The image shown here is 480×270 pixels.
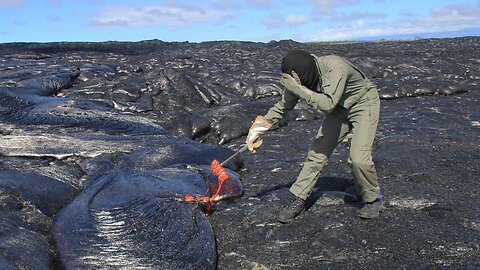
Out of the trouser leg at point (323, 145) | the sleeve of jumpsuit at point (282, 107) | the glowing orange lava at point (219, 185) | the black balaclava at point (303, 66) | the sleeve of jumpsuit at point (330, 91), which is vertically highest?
the black balaclava at point (303, 66)

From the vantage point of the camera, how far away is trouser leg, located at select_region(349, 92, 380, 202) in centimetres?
495

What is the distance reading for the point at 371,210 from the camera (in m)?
5.21

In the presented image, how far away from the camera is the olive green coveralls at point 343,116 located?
4.66 meters

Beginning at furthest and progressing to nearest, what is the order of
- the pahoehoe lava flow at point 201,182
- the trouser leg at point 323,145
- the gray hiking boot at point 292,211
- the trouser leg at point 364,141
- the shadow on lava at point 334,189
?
1. the shadow on lava at point 334,189
2. the gray hiking boot at point 292,211
3. the trouser leg at point 323,145
4. the trouser leg at point 364,141
5. the pahoehoe lava flow at point 201,182

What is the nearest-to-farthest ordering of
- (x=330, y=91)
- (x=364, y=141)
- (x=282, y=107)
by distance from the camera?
1. (x=330, y=91)
2. (x=364, y=141)
3. (x=282, y=107)

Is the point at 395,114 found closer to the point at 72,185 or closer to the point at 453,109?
the point at 453,109

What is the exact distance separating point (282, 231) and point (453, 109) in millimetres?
6934

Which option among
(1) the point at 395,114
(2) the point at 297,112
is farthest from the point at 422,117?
(2) the point at 297,112

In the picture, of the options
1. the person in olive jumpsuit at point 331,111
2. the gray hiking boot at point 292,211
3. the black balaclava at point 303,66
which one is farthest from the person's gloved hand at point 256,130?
the gray hiking boot at point 292,211

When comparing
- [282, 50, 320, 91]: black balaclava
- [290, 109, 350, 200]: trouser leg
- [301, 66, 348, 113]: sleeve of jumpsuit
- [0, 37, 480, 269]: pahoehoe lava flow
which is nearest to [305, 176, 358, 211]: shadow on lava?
[0, 37, 480, 269]: pahoehoe lava flow

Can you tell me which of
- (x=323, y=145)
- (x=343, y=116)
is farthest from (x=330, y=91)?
(x=323, y=145)

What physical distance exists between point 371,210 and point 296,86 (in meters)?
1.55

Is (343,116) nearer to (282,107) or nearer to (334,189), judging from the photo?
(282,107)

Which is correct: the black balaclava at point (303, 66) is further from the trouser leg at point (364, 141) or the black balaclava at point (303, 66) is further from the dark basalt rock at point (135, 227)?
the dark basalt rock at point (135, 227)
